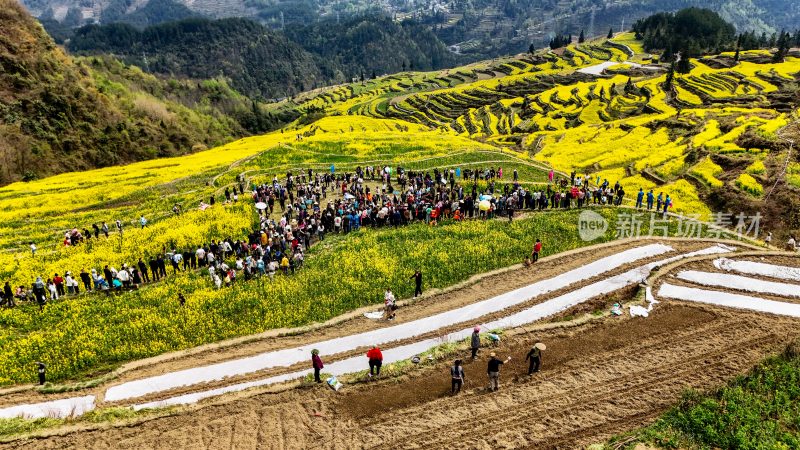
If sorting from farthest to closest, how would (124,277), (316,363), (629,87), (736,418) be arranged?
(629,87), (124,277), (316,363), (736,418)

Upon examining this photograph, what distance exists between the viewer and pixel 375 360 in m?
17.7

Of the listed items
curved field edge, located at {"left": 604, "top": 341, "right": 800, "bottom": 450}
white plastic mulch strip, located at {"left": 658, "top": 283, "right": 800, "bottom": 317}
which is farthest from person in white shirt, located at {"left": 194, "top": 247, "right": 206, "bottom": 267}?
white plastic mulch strip, located at {"left": 658, "top": 283, "right": 800, "bottom": 317}

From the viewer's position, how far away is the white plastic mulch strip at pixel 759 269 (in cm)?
2475

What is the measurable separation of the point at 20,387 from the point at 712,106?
276ft

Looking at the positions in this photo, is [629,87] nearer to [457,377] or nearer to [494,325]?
[494,325]

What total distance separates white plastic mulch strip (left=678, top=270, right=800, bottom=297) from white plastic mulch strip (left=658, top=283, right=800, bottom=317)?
37.7 inches

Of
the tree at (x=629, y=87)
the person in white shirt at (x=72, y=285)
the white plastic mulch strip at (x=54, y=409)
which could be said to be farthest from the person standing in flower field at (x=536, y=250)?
the tree at (x=629, y=87)

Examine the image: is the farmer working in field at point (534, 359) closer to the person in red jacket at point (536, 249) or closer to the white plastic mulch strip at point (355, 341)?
the white plastic mulch strip at point (355, 341)

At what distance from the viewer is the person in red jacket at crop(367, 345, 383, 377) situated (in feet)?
57.9

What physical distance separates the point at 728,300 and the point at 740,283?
2473mm

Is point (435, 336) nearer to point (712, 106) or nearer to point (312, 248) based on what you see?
point (312, 248)

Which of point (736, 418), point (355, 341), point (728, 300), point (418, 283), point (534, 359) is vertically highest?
point (418, 283)

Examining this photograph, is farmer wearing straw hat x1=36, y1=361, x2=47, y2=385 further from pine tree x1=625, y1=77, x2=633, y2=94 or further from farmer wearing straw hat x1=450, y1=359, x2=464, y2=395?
pine tree x1=625, y1=77, x2=633, y2=94

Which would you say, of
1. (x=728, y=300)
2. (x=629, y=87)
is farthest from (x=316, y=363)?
(x=629, y=87)
